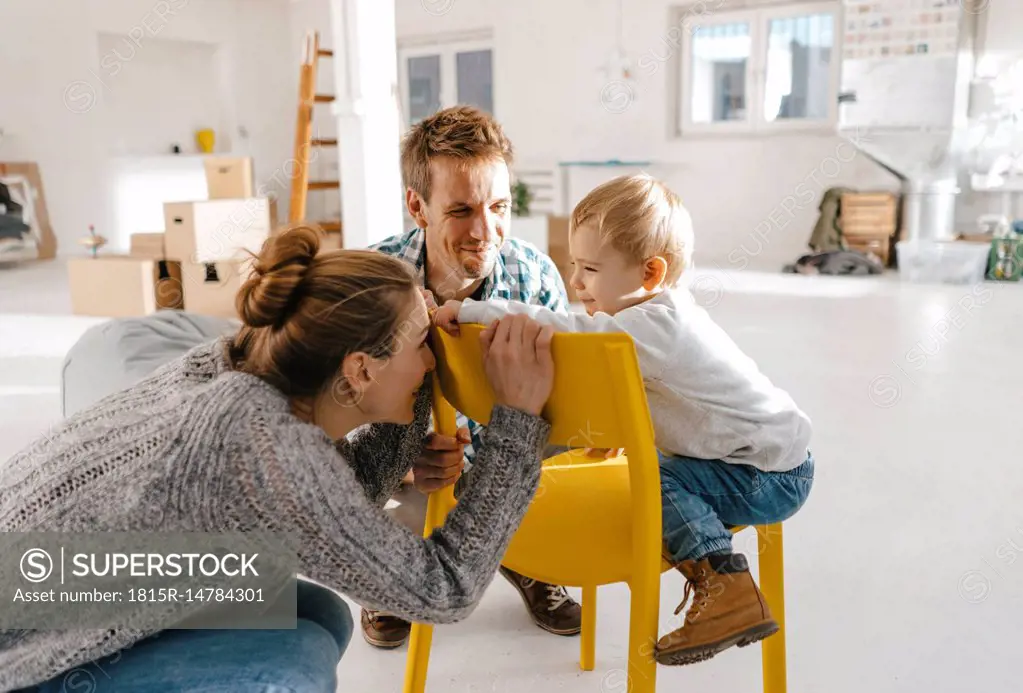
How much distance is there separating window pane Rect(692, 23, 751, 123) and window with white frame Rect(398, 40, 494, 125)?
7.27 ft

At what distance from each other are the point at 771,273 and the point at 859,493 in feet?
15.2

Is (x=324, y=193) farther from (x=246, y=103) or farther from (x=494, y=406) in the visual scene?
(x=494, y=406)

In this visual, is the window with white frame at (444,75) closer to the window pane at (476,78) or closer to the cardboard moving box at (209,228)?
the window pane at (476,78)

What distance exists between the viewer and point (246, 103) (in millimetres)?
9656

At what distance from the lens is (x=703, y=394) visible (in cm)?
129

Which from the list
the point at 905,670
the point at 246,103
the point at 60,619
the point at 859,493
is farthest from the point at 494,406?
the point at 246,103

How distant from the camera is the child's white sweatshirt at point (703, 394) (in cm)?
127

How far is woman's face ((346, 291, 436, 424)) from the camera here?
1095mm

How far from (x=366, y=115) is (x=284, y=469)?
3.98 metres

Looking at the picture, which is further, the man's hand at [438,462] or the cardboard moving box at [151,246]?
the cardboard moving box at [151,246]

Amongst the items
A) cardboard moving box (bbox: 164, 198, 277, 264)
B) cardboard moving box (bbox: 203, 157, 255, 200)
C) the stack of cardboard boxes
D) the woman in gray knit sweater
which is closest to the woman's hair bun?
the woman in gray knit sweater

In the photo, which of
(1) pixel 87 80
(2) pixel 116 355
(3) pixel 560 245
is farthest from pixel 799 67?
(2) pixel 116 355

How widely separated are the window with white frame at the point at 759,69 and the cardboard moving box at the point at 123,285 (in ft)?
15.6

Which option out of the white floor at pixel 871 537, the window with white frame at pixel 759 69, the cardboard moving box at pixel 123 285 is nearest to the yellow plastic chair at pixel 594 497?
the white floor at pixel 871 537
